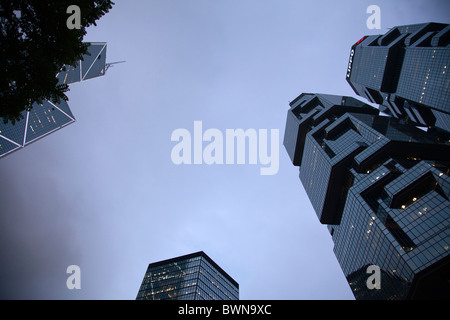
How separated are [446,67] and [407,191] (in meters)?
52.9

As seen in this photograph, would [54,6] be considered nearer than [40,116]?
Yes

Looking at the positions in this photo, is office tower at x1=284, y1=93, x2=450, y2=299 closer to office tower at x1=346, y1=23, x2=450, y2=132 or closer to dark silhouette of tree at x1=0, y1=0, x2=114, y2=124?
office tower at x1=346, y1=23, x2=450, y2=132

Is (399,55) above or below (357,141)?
above

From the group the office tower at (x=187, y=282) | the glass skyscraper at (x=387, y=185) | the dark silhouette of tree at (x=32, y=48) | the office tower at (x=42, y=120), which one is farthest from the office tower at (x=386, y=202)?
the office tower at (x=42, y=120)

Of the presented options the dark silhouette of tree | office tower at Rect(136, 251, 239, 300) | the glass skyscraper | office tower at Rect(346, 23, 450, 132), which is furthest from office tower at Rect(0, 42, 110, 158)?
office tower at Rect(346, 23, 450, 132)

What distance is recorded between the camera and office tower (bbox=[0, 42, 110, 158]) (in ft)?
320

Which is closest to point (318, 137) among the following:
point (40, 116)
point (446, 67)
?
point (446, 67)

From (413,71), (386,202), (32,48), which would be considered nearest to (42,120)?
(32,48)

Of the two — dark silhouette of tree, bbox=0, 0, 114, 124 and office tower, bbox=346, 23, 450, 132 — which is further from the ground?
office tower, bbox=346, 23, 450, 132

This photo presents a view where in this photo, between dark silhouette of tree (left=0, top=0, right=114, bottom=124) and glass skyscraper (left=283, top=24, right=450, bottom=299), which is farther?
glass skyscraper (left=283, top=24, right=450, bottom=299)

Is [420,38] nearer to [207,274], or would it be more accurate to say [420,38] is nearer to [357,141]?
[357,141]

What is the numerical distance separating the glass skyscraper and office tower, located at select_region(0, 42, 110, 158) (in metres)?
88.8

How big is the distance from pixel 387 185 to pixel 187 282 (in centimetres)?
6875
